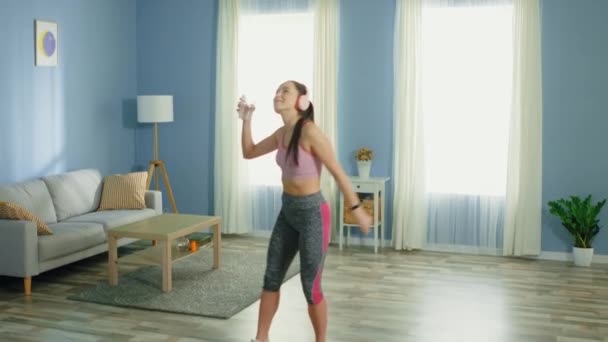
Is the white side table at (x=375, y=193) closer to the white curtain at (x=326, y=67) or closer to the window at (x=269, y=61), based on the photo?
the white curtain at (x=326, y=67)

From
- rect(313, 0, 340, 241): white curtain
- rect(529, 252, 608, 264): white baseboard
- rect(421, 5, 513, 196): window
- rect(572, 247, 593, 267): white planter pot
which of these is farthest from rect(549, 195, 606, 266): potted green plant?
rect(313, 0, 340, 241): white curtain

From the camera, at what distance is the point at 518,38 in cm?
616

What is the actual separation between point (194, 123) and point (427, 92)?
2.42m

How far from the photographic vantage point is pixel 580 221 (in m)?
5.97

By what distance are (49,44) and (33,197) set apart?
1.41 meters

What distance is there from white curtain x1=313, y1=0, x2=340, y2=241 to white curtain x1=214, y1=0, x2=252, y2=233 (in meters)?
0.84

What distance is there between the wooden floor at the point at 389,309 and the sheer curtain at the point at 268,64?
1.31 m

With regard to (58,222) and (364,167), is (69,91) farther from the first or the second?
(364,167)

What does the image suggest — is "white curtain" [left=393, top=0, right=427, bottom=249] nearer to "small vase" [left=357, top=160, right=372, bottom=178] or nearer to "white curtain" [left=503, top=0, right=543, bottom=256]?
"small vase" [left=357, top=160, right=372, bottom=178]

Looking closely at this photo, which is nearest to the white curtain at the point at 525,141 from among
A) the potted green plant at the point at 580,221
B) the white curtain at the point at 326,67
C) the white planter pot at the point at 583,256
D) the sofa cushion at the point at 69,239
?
the potted green plant at the point at 580,221

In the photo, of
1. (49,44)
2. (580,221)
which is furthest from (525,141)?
(49,44)

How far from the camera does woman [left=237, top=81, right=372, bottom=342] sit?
3479 millimetres

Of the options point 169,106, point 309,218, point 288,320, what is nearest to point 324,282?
point 288,320

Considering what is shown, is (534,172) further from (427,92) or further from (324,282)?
(324,282)
